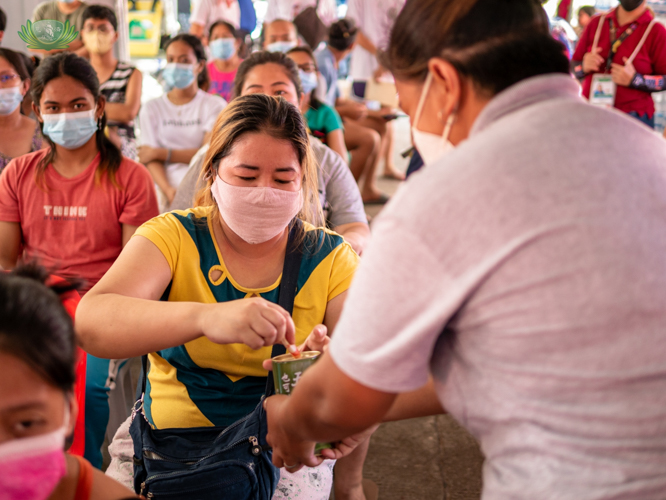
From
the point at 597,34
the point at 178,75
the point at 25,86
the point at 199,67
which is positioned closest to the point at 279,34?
the point at 199,67

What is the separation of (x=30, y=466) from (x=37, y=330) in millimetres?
210

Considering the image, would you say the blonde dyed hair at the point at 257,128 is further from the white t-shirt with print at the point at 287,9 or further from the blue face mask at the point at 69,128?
the white t-shirt with print at the point at 287,9

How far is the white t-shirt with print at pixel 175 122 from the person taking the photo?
160 inches

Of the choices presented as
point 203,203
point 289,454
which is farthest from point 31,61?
point 289,454

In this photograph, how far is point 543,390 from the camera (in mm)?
825

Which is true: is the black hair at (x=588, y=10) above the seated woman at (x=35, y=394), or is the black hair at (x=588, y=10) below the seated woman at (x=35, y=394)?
above

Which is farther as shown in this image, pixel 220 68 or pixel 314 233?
pixel 220 68

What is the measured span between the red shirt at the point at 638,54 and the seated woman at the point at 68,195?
3.95 meters

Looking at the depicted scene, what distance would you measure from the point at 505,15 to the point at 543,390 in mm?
542

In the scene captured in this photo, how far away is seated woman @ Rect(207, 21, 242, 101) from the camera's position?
5.44 m

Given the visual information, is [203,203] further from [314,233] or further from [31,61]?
[31,61]

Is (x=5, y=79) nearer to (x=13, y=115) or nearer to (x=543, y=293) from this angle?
(x=13, y=115)

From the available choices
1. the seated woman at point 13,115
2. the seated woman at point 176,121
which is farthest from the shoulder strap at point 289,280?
the seated woman at point 176,121

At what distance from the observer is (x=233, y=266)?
5.49 ft
